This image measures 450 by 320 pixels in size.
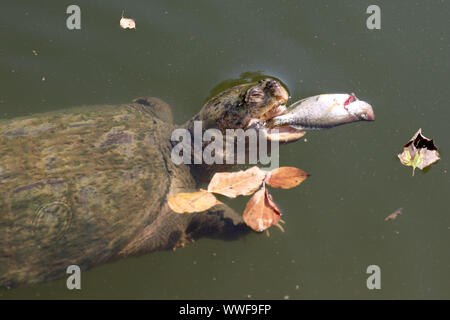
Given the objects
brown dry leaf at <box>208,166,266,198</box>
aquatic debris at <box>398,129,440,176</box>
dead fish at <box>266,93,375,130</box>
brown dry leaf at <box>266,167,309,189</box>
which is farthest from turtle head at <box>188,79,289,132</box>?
aquatic debris at <box>398,129,440,176</box>

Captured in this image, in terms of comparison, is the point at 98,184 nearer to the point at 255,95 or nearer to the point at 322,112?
the point at 255,95

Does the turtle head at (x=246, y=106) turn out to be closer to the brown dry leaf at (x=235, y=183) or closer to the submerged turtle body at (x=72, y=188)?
the brown dry leaf at (x=235, y=183)

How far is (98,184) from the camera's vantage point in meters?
3.27

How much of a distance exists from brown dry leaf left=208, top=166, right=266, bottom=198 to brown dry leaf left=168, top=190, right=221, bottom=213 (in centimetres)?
10

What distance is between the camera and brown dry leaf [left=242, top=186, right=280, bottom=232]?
3.59m

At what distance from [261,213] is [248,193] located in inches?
9.0

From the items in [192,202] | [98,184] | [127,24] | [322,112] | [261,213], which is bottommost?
[261,213]

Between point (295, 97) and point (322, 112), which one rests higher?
point (295, 97)

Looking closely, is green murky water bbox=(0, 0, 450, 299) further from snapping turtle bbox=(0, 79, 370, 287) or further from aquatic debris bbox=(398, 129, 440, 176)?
snapping turtle bbox=(0, 79, 370, 287)

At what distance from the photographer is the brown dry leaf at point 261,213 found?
3.59 metres

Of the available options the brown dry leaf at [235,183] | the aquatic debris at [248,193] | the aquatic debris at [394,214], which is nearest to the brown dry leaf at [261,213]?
the aquatic debris at [248,193]

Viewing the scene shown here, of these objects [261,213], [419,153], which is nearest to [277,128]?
[261,213]
